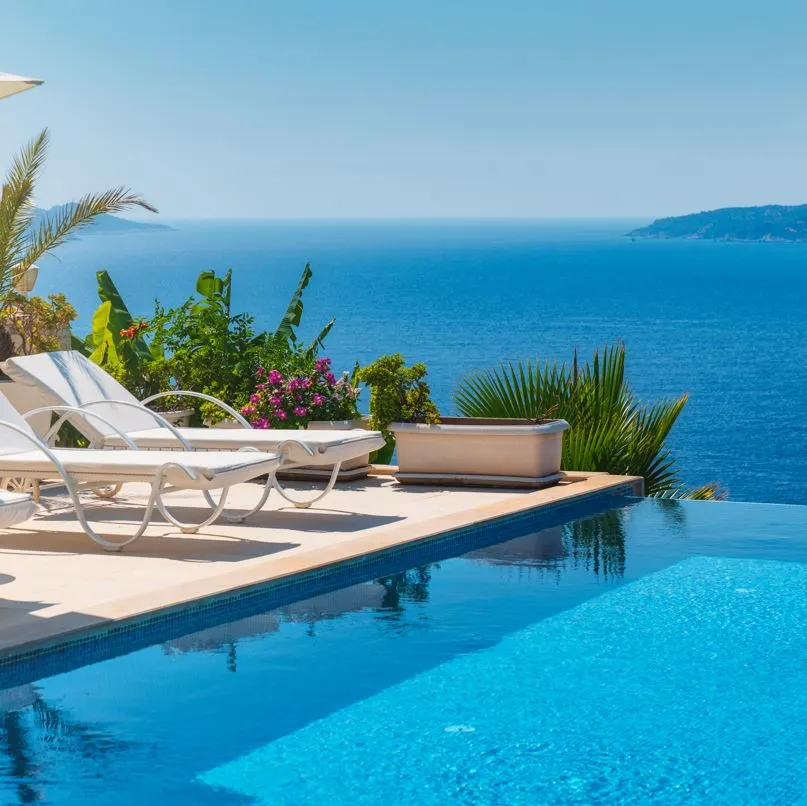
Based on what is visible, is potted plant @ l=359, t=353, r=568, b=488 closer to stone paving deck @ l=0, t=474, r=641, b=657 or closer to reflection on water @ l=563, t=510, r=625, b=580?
stone paving deck @ l=0, t=474, r=641, b=657

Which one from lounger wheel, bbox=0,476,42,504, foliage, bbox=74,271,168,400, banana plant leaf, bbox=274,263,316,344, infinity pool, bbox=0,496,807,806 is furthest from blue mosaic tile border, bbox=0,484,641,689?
banana plant leaf, bbox=274,263,316,344

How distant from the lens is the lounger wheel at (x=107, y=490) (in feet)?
29.5

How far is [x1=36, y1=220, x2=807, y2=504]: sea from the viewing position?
4953 centimetres

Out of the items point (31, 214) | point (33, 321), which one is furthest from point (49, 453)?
point (33, 321)

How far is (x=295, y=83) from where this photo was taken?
85438 mm

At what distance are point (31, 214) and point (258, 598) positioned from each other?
4094 mm

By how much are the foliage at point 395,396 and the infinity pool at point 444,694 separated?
7.71ft

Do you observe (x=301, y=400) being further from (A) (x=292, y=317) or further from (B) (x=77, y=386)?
(A) (x=292, y=317)

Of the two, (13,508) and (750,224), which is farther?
(750,224)

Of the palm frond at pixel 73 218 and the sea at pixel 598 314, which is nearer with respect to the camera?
the palm frond at pixel 73 218

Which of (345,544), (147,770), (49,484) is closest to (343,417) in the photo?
(49,484)

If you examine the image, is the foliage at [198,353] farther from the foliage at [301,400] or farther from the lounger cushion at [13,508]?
the lounger cushion at [13,508]

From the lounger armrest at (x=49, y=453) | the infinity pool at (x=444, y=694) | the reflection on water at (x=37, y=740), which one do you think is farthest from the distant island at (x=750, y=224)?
the reflection on water at (x=37, y=740)

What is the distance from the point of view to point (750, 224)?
16025cm
